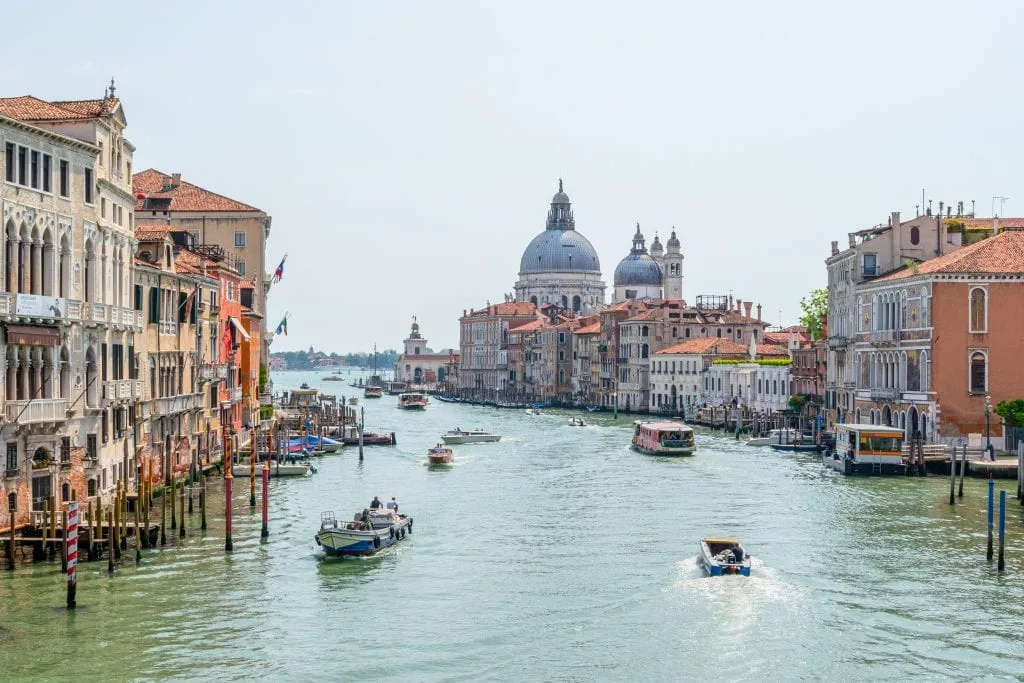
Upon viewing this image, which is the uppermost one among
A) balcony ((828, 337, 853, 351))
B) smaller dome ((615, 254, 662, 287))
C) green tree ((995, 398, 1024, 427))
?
smaller dome ((615, 254, 662, 287))

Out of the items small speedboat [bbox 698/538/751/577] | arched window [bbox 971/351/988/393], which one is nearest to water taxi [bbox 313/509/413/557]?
small speedboat [bbox 698/538/751/577]

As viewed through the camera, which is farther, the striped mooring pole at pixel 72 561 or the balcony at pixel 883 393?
the balcony at pixel 883 393

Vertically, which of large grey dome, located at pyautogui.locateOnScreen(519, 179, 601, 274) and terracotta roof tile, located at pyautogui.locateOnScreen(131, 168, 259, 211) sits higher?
large grey dome, located at pyautogui.locateOnScreen(519, 179, 601, 274)

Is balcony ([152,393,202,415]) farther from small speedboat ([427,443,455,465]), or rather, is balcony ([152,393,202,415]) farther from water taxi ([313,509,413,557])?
small speedboat ([427,443,455,465])

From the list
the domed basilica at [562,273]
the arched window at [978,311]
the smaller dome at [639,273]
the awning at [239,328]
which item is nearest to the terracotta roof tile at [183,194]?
the awning at [239,328]

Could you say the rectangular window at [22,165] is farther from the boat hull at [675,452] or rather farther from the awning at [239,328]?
the boat hull at [675,452]

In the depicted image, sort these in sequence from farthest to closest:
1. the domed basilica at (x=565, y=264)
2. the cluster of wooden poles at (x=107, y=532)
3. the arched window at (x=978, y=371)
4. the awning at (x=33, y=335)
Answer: the domed basilica at (x=565, y=264), the arched window at (x=978, y=371), the awning at (x=33, y=335), the cluster of wooden poles at (x=107, y=532)

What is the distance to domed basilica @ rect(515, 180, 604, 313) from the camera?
152 m

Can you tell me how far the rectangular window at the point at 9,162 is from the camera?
84.4 ft

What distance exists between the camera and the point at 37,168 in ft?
88.4

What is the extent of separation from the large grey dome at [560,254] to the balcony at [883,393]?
332 ft

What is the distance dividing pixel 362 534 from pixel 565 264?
124223 mm

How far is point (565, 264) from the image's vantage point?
499ft

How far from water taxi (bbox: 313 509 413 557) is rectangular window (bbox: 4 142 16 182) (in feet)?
26.7
